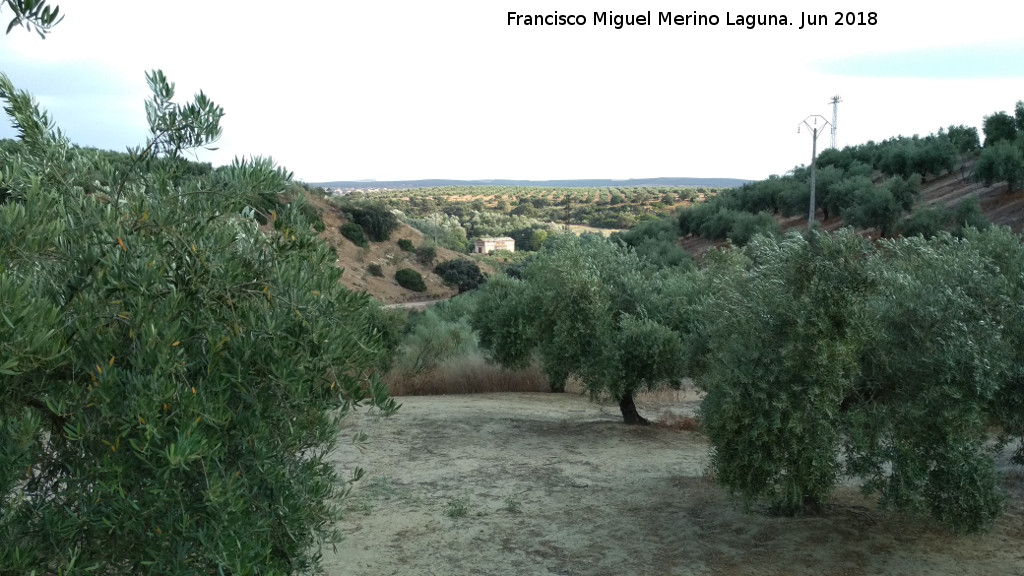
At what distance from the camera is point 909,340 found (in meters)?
7.88

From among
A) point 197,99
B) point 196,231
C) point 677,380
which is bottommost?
point 677,380

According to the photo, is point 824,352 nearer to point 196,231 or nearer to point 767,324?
point 767,324

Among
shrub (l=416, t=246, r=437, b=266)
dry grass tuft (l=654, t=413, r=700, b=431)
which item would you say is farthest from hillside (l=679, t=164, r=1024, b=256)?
shrub (l=416, t=246, r=437, b=266)

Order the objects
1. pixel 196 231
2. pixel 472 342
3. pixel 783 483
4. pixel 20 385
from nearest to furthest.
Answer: pixel 20 385, pixel 196 231, pixel 783 483, pixel 472 342

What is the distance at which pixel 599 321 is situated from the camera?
14.4 meters

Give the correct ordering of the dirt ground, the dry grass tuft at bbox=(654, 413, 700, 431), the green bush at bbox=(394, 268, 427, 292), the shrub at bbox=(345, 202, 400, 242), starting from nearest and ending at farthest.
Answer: the dirt ground → the dry grass tuft at bbox=(654, 413, 700, 431) → the green bush at bbox=(394, 268, 427, 292) → the shrub at bbox=(345, 202, 400, 242)

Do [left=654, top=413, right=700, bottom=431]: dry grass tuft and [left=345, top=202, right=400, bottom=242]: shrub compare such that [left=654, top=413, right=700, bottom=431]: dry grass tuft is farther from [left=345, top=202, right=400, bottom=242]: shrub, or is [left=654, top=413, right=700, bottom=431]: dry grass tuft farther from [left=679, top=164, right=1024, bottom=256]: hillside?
[left=345, top=202, right=400, bottom=242]: shrub

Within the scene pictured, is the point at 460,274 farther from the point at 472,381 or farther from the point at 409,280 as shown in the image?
the point at 472,381

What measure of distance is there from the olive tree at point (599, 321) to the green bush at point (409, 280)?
36.2m

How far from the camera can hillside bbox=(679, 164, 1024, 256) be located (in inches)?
1277

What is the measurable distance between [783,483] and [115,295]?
21.3ft

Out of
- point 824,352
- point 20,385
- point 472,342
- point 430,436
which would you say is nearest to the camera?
point 20,385

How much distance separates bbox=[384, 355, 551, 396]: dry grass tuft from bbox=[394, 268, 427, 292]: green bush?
105ft

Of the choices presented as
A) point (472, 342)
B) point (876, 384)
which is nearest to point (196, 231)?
point (876, 384)
